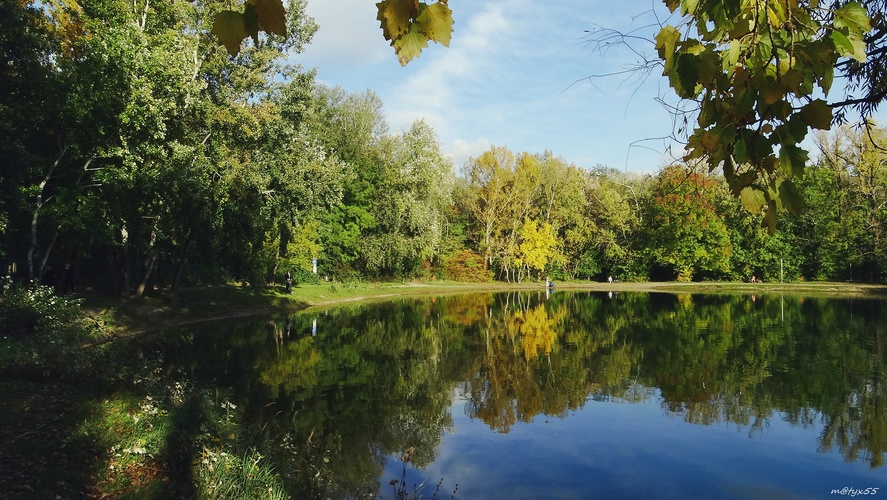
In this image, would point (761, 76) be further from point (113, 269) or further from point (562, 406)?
point (113, 269)

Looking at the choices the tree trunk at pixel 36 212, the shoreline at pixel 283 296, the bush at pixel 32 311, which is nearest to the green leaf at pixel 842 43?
the bush at pixel 32 311

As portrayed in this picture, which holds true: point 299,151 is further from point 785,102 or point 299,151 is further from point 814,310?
point 814,310

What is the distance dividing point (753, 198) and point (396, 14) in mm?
1597

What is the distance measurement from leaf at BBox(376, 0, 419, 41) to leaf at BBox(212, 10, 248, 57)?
49 centimetres

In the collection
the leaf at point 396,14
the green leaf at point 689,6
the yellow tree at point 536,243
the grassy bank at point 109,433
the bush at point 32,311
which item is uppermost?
the yellow tree at point 536,243

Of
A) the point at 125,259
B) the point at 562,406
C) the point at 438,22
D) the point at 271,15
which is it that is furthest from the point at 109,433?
the point at 125,259

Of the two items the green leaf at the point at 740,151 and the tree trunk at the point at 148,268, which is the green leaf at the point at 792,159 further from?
the tree trunk at the point at 148,268

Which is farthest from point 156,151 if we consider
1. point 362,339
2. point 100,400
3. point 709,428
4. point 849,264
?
point 849,264

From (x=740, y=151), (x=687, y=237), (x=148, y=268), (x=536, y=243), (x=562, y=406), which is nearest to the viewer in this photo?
(x=740, y=151)

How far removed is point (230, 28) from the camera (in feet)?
6.13

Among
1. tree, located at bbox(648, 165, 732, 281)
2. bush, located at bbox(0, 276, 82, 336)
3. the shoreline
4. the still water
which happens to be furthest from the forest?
tree, located at bbox(648, 165, 732, 281)

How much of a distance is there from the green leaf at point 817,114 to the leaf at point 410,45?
4.61 feet

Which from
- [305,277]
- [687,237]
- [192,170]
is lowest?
[305,277]

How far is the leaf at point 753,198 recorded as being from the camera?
7.19 feet
